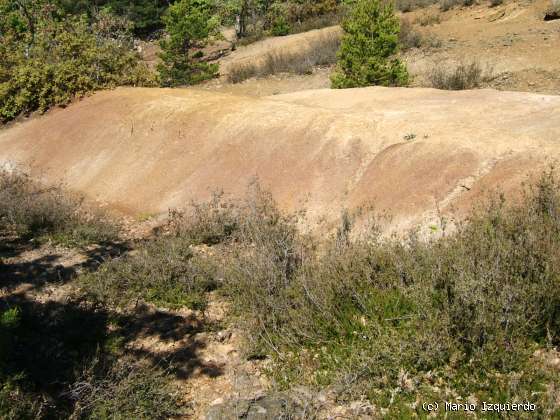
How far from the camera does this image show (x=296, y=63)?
19625 mm

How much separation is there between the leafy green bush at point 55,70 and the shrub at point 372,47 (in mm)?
6300

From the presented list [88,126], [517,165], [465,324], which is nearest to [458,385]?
[465,324]

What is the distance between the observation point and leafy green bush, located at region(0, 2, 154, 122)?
12.5m

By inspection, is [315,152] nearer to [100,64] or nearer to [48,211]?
[48,211]

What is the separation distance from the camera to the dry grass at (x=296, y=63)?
63.0ft

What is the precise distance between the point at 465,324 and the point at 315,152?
4409 millimetres

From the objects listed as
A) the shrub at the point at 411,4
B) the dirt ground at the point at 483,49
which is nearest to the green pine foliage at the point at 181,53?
the dirt ground at the point at 483,49

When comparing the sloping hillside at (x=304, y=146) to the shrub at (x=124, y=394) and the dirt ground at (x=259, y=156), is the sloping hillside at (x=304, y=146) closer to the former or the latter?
the dirt ground at (x=259, y=156)

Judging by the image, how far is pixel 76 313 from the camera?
5293 millimetres

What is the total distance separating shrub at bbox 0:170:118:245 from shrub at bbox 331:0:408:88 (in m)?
7.93

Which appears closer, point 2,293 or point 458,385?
point 458,385

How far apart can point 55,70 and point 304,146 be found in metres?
8.79

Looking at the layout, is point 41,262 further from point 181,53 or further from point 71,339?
point 181,53

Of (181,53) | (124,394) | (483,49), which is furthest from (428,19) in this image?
(124,394)
